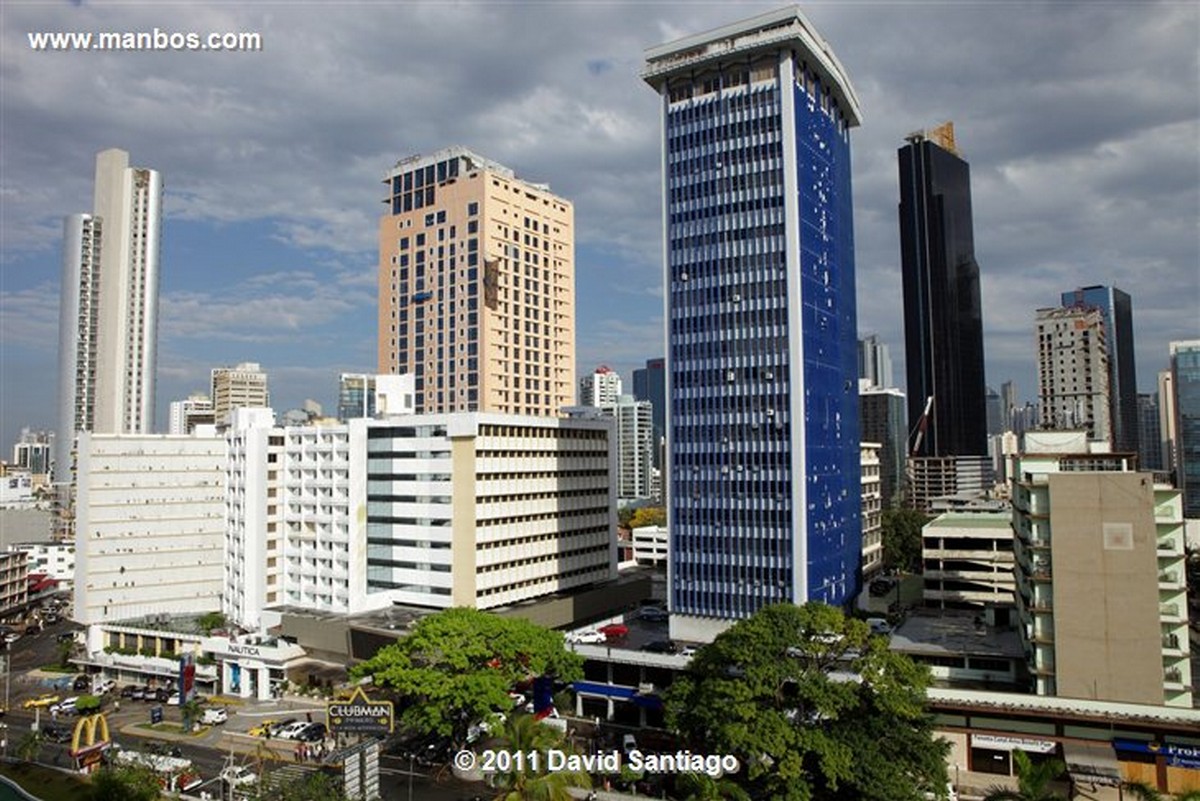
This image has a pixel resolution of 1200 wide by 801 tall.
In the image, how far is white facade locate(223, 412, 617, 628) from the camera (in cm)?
7569

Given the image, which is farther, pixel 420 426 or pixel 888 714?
pixel 420 426

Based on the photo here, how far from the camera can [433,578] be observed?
7619cm

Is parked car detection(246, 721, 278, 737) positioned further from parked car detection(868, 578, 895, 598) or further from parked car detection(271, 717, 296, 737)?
parked car detection(868, 578, 895, 598)

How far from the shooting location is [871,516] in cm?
11788

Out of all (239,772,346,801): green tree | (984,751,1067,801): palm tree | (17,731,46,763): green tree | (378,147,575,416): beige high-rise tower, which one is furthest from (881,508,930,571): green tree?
(17,731,46,763): green tree

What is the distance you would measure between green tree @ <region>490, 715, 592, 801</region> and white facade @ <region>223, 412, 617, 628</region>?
34279 millimetres

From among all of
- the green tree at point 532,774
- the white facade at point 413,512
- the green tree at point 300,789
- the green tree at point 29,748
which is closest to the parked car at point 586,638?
the white facade at point 413,512

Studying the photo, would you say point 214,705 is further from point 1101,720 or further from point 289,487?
point 1101,720

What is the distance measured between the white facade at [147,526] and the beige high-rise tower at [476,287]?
3295 cm

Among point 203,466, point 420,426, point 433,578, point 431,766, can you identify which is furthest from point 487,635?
point 203,466

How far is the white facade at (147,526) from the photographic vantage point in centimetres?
8988

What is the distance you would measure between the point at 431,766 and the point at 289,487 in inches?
1668

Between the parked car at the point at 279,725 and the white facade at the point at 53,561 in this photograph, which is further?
the white facade at the point at 53,561

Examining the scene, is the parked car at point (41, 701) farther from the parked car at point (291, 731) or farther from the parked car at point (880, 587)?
the parked car at point (880, 587)
